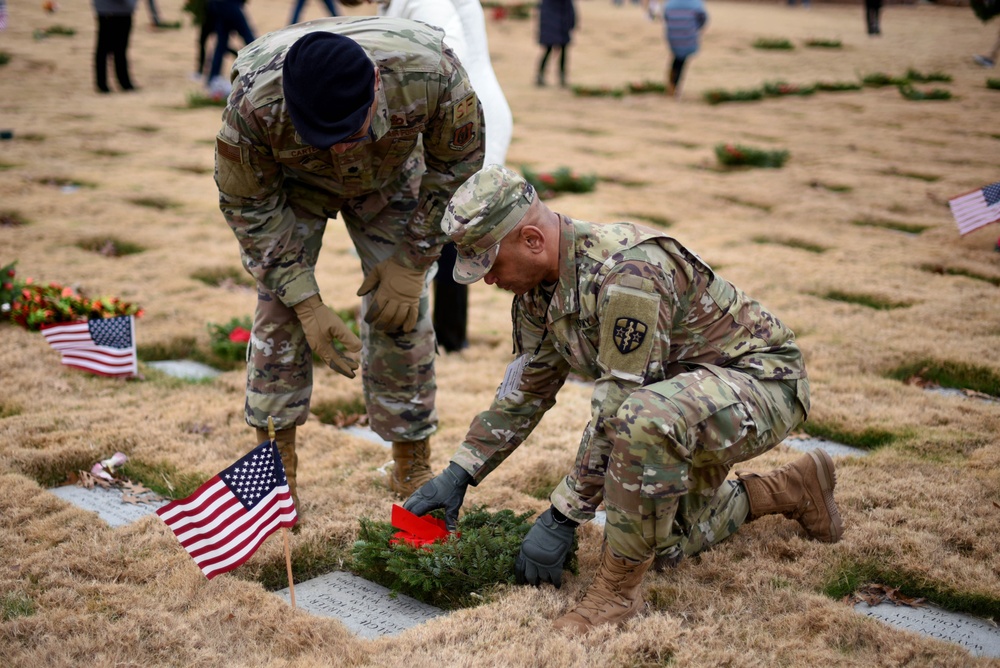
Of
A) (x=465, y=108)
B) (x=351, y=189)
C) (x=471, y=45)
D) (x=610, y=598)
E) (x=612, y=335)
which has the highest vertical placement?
(x=471, y=45)

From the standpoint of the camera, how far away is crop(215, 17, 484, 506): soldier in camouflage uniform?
8.82ft

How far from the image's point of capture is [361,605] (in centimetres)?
293

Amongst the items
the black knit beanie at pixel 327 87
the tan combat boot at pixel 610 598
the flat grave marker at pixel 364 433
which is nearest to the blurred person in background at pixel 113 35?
the flat grave marker at pixel 364 433

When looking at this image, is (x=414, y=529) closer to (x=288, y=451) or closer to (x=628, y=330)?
(x=288, y=451)

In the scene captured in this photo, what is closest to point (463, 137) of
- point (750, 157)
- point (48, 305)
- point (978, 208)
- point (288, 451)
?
point (288, 451)

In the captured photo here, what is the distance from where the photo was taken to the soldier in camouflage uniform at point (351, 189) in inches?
106

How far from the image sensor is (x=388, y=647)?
8.53ft

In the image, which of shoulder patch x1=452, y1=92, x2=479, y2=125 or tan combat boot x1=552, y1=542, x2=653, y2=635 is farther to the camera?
shoulder patch x1=452, y1=92, x2=479, y2=125

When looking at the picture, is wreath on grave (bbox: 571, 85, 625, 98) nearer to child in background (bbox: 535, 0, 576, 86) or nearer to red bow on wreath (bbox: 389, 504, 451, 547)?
child in background (bbox: 535, 0, 576, 86)

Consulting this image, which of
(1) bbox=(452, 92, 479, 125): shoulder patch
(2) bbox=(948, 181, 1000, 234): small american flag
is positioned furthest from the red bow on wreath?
(2) bbox=(948, 181, 1000, 234): small american flag

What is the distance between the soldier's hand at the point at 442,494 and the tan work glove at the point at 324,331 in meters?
0.52

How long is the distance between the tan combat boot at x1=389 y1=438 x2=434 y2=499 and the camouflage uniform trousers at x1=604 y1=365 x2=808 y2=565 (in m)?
1.14

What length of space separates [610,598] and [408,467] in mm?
1219

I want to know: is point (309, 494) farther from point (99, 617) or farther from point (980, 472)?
point (980, 472)
